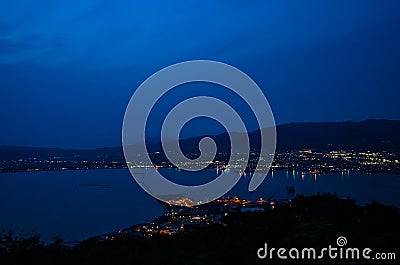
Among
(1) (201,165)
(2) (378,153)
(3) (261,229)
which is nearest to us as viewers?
(3) (261,229)

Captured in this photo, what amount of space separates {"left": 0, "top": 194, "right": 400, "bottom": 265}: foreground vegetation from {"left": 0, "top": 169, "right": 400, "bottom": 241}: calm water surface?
8653 millimetres

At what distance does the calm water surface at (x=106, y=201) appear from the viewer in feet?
51.0

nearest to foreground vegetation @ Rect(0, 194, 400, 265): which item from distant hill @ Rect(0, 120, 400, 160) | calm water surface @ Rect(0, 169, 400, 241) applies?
calm water surface @ Rect(0, 169, 400, 241)

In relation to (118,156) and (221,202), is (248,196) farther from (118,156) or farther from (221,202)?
(118,156)

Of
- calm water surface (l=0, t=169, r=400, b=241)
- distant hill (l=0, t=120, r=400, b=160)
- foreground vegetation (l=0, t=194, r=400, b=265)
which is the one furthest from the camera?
distant hill (l=0, t=120, r=400, b=160)

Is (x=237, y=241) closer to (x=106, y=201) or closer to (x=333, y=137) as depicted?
(x=106, y=201)

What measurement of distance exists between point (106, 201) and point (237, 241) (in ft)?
65.4

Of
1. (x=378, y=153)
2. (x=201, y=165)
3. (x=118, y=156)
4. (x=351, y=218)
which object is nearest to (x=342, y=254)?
(x=351, y=218)

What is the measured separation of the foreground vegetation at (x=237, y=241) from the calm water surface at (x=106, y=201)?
28.4 ft

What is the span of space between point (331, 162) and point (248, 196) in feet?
45.1

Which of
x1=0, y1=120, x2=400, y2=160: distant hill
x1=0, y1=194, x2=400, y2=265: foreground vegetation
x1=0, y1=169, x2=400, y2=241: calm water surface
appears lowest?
x1=0, y1=169, x2=400, y2=241: calm water surface

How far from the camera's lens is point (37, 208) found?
20.5m

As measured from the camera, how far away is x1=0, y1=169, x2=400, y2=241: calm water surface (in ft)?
51.0

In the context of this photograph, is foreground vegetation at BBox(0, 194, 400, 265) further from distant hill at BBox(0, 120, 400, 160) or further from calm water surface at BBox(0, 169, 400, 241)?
distant hill at BBox(0, 120, 400, 160)
